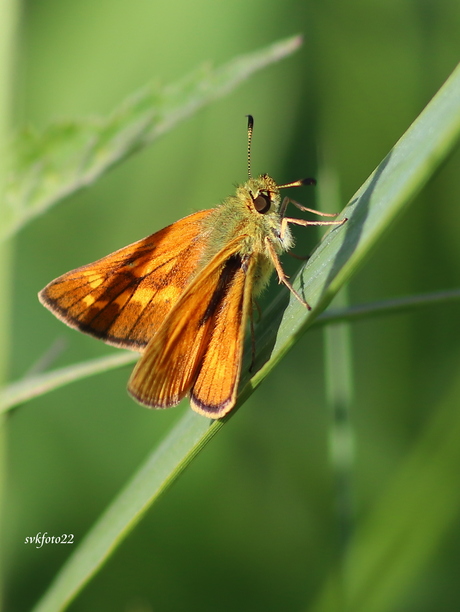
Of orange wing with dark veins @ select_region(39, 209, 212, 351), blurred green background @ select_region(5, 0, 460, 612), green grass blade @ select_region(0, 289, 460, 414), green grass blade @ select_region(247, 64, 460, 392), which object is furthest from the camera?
blurred green background @ select_region(5, 0, 460, 612)

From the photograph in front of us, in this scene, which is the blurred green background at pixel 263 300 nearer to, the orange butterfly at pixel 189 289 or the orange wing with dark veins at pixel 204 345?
the orange butterfly at pixel 189 289

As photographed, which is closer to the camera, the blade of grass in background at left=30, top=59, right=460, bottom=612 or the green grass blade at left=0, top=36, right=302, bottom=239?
the blade of grass in background at left=30, top=59, right=460, bottom=612

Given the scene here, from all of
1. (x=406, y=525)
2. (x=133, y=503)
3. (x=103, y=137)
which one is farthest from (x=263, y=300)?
(x=133, y=503)

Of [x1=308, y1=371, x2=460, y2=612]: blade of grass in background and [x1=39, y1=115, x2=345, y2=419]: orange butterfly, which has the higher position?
[x1=39, y1=115, x2=345, y2=419]: orange butterfly

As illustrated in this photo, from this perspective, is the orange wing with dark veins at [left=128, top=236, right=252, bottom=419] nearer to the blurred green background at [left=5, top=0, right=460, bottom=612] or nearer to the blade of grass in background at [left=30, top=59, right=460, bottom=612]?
the blade of grass in background at [left=30, top=59, right=460, bottom=612]

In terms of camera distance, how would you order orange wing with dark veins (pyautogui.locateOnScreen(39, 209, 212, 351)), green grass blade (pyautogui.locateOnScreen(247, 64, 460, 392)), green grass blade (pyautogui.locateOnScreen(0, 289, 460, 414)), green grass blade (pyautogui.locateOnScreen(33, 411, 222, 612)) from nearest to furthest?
green grass blade (pyautogui.locateOnScreen(247, 64, 460, 392)) < green grass blade (pyautogui.locateOnScreen(33, 411, 222, 612)) < green grass blade (pyautogui.locateOnScreen(0, 289, 460, 414)) < orange wing with dark veins (pyautogui.locateOnScreen(39, 209, 212, 351))

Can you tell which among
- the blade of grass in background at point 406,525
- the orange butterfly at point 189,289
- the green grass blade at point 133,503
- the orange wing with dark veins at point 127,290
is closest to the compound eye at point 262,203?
the orange butterfly at point 189,289

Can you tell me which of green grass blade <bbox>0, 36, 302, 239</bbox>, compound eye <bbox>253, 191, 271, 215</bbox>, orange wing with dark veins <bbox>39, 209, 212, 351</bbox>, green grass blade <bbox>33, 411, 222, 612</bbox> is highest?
green grass blade <bbox>0, 36, 302, 239</bbox>

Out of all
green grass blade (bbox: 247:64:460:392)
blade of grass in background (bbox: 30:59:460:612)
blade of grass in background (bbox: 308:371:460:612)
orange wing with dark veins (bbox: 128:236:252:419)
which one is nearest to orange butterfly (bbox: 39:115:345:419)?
orange wing with dark veins (bbox: 128:236:252:419)
